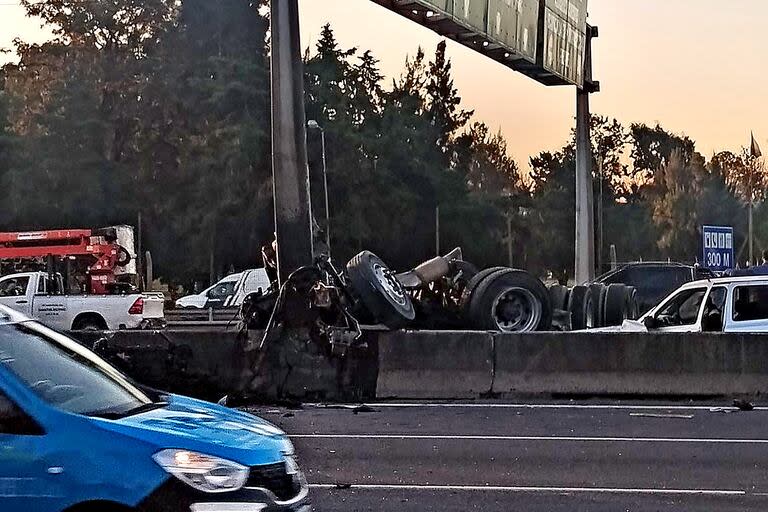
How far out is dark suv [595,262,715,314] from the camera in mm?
27375

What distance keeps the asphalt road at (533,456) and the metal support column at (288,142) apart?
4748mm

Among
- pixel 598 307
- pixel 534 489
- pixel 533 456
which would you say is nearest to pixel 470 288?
pixel 598 307

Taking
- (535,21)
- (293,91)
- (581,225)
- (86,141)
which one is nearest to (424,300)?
(293,91)

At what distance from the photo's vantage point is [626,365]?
50.9 ft

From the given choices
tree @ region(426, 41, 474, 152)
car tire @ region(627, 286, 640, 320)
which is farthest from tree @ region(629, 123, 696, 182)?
car tire @ region(627, 286, 640, 320)

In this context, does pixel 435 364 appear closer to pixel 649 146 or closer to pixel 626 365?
pixel 626 365

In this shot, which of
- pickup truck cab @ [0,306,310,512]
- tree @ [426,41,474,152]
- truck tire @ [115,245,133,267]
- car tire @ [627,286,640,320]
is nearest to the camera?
pickup truck cab @ [0,306,310,512]

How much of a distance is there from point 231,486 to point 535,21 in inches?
889

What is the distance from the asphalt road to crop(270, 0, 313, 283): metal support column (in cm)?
475

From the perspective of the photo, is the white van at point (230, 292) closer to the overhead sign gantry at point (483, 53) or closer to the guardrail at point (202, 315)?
the guardrail at point (202, 315)

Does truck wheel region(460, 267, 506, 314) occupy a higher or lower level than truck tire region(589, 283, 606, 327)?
higher

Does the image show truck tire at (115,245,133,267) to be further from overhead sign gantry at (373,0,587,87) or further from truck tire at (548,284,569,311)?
truck tire at (548,284,569,311)

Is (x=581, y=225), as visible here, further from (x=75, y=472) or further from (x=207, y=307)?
(x=75, y=472)

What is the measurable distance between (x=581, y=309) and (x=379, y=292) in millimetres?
4441
